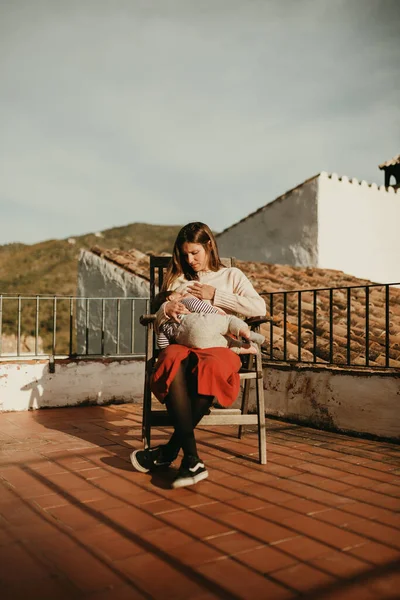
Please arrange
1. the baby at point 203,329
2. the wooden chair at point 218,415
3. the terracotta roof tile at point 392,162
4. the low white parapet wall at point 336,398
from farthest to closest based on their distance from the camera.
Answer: the terracotta roof tile at point 392,162 < the low white parapet wall at point 336,398 < the wooden chair at point 218,415 < the baby at point 203,329

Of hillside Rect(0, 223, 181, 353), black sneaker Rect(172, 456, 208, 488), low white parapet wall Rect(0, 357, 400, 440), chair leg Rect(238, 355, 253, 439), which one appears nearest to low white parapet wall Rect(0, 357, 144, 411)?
low white parapet wall Rect(0, 357, 400, 440)

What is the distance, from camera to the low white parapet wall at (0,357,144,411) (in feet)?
14.4

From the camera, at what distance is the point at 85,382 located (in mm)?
4758

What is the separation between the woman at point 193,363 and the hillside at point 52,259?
19.7 m

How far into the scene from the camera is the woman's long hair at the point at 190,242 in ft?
9.25

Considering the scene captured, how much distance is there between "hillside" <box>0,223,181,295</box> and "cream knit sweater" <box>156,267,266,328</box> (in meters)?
19.7

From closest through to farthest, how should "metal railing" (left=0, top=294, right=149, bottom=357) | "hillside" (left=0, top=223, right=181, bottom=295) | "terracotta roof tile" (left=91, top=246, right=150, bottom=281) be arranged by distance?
"metal railing" (left=0, top=294, right=149, bottom=357), "terracotta roof tile" (left=91, top=246, right=150, bottom=281), "hillside" (left=0, top=223, right=181, bottom=295)

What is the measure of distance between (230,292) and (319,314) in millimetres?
3313

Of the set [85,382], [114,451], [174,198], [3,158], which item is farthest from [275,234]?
[174,198]

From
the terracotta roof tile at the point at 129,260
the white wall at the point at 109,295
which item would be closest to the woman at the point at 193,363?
the white wall at the point at 109,295

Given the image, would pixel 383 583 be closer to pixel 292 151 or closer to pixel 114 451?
pixel 114 451

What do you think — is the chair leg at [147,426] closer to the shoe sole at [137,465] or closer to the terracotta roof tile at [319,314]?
the shoe sole at [137,465]

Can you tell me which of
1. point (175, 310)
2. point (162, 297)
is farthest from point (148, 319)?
point (175, 310)

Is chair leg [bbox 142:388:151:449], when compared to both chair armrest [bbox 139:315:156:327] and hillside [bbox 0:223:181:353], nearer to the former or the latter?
chair armrest [bbox 139:315:156:327]
